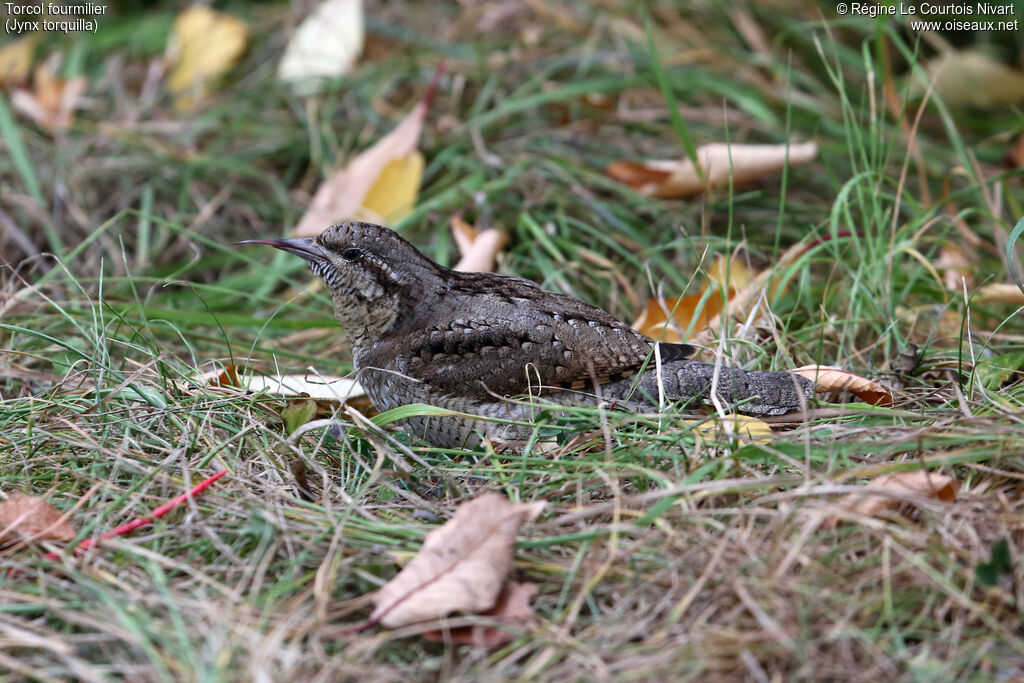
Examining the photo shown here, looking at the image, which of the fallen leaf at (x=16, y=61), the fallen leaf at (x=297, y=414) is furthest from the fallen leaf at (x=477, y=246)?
the fallen leaf at (x=16, y=61)

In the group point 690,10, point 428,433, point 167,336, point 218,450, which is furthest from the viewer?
point 690,10

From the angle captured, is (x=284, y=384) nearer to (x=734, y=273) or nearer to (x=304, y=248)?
(x=304, y=248)

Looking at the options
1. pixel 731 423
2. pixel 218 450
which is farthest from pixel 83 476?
pixel 731 423

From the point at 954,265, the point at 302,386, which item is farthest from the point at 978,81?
the point at 302,386

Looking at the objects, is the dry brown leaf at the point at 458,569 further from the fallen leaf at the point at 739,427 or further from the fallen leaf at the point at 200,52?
the fallen leaf at the point at 200,52

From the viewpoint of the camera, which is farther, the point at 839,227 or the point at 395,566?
the point at 839,227

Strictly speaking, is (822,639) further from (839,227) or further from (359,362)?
(839,227)
